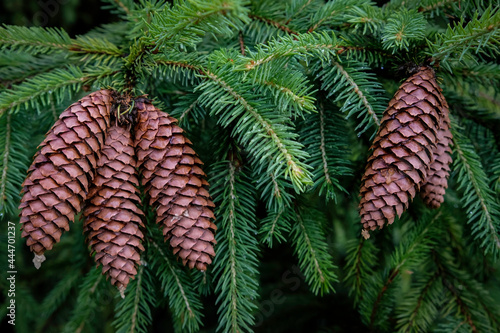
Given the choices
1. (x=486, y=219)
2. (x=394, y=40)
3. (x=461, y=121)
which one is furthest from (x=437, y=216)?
(x=394, y=40)

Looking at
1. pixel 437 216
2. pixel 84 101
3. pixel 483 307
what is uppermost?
pixel 84 101

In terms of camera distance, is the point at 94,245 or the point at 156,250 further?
the point at 156,250

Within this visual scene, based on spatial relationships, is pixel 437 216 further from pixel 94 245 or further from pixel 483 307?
pixel 94 245

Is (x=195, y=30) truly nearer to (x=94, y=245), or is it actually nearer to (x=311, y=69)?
(x=311, y=69)

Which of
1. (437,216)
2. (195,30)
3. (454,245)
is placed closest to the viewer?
(195,30)

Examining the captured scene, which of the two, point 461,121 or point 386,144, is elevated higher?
point 461,121

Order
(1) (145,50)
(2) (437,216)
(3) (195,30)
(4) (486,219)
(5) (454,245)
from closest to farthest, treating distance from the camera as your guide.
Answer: (3) (195,30) → (1) (145,50) → (4) (486,219) → (2) (437,216) → (5) (454,245)
